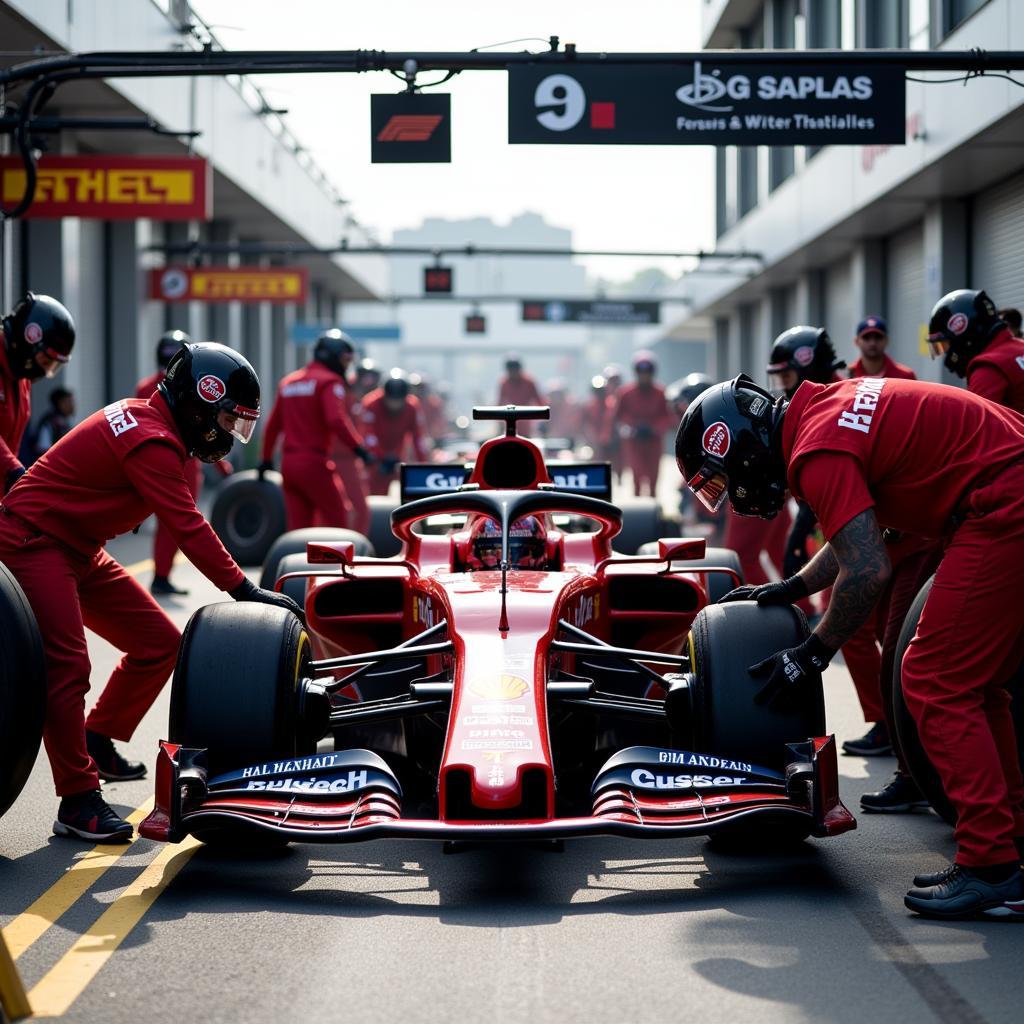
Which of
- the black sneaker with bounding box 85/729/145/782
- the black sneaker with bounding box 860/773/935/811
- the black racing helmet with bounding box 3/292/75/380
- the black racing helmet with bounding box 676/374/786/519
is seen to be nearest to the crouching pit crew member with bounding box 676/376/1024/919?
the black racing helmet with bounding box 676/374/786/519

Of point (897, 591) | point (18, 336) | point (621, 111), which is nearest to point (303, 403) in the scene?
point (621, 111)

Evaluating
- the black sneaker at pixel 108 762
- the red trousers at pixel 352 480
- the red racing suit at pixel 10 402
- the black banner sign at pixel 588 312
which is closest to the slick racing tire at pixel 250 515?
A: the red trousers at pixel 352 480

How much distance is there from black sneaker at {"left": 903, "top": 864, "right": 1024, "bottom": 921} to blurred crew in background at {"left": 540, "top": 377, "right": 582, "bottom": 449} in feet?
124

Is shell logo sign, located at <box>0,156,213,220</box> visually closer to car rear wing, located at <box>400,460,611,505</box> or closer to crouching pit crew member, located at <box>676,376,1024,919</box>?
car rear wing, located at <box>400,460,611,505</box>

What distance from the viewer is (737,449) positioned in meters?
5.21

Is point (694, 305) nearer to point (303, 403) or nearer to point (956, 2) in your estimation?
point (956, 2)

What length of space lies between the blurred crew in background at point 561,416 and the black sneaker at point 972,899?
37820 millimetres

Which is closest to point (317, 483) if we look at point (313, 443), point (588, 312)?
point (313, 443)

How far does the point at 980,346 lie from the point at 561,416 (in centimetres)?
4065

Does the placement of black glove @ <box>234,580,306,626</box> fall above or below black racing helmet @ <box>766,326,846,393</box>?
below

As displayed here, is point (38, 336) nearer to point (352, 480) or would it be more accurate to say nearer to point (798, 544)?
point (798, 544)

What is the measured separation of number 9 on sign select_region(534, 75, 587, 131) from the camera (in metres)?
10.6

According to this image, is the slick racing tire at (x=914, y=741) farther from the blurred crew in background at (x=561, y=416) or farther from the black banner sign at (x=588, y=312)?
the blurred crew in background at (x=561, y=416)

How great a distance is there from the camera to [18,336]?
7.77m
